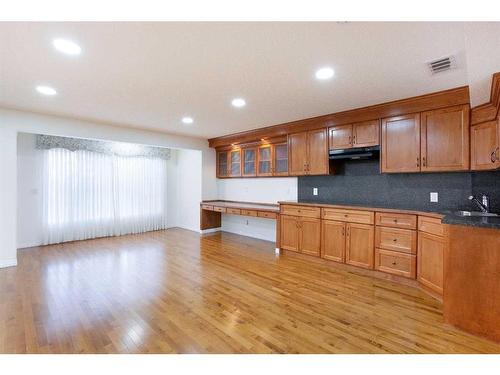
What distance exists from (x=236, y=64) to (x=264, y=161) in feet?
10.4

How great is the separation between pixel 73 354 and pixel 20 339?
591 mm

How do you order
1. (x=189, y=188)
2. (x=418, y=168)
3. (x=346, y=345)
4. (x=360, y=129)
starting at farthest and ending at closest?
1. (x=189, y=188)
2. (x=360, y=129)
3. (x=418, y=168)
4. (x=346, y=345)

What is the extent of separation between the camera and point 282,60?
2275 millimetres

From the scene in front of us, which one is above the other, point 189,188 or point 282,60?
point 282,60

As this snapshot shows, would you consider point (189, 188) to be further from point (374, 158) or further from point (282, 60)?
point (282, 60)

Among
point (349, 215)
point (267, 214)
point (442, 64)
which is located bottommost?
point (267, 214)

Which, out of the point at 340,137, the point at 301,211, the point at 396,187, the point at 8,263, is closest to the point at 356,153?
the point at 340,137

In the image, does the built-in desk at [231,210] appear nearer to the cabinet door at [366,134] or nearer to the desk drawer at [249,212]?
the desk drawer at [249,212]

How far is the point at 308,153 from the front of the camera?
4.52 m

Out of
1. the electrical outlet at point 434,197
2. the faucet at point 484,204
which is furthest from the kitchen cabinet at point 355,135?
the faucet at point 484,204

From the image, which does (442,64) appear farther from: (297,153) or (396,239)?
(297,153)

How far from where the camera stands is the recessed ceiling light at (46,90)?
2963 millimetres

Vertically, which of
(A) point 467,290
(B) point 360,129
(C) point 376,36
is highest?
(C) point 376,36
